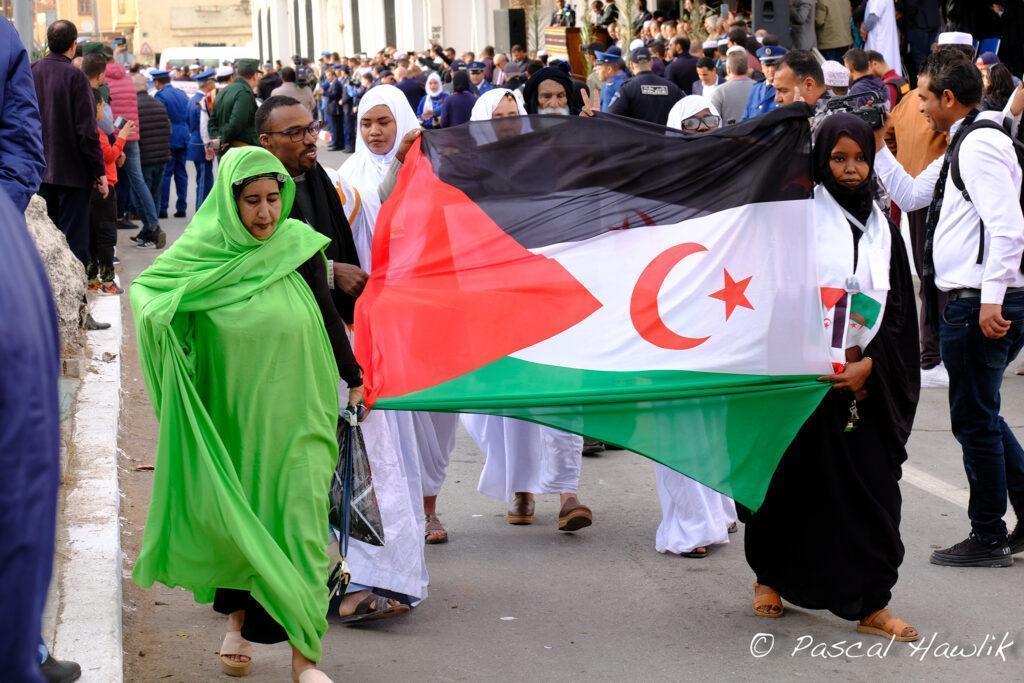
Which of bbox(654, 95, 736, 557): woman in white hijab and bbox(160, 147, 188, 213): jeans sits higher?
bbox(160, 147, 188, 213): jeans

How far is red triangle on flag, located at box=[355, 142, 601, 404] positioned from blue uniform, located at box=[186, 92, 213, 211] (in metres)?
12.4

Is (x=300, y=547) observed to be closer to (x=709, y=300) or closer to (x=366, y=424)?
(x=366, y=424)

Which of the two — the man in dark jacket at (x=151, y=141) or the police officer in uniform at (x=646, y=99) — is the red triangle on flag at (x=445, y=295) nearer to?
the police officer in uniform at (x=646, y=99)

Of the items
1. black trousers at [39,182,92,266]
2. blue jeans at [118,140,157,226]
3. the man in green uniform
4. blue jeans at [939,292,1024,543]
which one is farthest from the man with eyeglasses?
the man in green uniform

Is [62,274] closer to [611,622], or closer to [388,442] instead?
[388,442]

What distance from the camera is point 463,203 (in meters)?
5.37

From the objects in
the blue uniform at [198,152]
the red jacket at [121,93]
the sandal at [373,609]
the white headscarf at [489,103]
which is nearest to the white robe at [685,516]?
the sandal at [373,609]

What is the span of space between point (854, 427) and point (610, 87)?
38.4 ft

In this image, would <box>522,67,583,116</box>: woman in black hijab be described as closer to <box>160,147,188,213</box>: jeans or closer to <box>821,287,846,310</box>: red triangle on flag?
<box>821,287,846,310</box>: red triangle on flag

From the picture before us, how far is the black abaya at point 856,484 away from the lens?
4809 mm

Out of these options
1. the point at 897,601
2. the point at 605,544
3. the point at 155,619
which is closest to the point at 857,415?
the point at 897,601

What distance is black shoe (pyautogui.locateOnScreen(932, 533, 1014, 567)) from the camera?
559cm

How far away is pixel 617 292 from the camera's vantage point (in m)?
5.20

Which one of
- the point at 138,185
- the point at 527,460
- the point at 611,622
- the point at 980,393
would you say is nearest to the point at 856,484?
the point at 980,393
